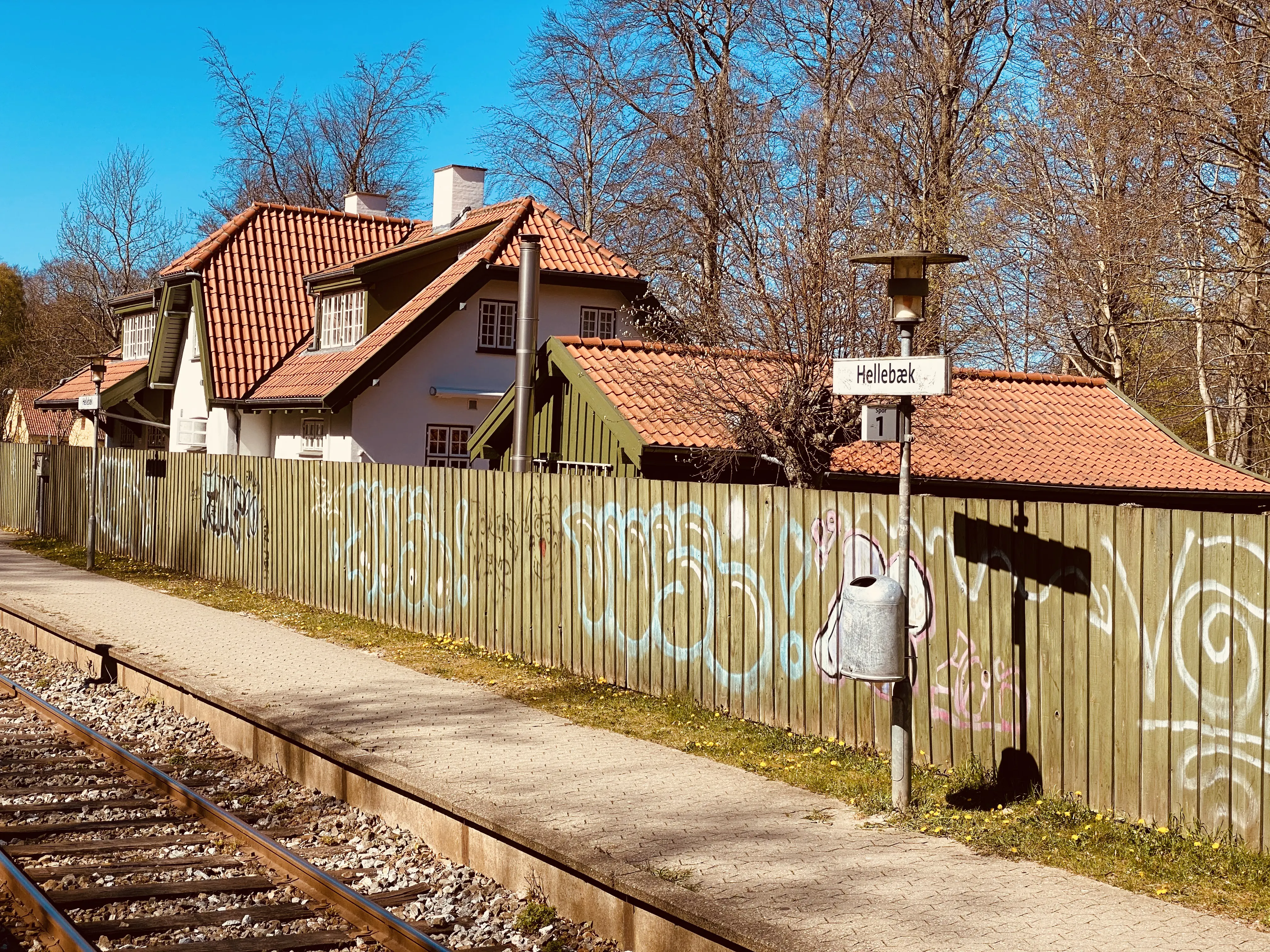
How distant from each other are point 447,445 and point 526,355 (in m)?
7.96

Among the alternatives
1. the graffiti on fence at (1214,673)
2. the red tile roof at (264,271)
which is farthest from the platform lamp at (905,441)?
the red tile roof at (264,271)

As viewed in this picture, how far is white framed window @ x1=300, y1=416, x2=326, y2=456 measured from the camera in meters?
26.0

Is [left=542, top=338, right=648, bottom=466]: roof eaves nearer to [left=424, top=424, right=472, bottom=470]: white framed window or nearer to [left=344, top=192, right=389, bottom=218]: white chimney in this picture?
[left=424, top=424, right=472, bottom=470]: white framed window

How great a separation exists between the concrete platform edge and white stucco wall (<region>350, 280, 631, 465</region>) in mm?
13083

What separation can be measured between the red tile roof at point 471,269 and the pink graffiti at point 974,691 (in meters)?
17.2

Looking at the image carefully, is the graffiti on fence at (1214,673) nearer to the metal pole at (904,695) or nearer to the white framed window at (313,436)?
the metal pole at (904,695)

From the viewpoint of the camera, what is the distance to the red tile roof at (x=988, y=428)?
54.7 ft

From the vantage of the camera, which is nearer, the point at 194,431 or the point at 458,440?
the point at 458,440

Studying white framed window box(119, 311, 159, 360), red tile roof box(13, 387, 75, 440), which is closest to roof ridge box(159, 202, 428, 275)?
white framed window box(119, 311, 159, 360)

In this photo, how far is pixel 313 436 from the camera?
86.8 feet

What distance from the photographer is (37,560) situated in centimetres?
2456

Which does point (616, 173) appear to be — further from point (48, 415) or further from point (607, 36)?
point (48, 415)

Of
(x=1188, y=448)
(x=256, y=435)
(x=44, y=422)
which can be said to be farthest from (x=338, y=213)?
(x=44, y=422)

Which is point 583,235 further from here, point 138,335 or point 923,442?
point 138,335
